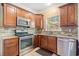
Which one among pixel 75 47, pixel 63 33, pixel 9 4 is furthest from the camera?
pixel 63 33

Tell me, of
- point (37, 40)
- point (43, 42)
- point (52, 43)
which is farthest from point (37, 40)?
point (52, 43)

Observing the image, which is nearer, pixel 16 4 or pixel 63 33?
pixel 16 4

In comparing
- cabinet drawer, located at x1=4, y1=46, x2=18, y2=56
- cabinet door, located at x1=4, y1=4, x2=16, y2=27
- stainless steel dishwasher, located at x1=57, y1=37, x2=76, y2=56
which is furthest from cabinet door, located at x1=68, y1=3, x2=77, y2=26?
cabinet drawer, located at x1=4, y1=46, x2=18, y2=56

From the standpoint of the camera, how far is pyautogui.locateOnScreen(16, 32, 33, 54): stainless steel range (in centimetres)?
121

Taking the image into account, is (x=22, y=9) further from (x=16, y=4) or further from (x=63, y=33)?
(x=63, y=33)

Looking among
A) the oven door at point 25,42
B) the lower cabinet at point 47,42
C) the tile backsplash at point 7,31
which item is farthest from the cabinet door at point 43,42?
the tile backsplash at point 7,31

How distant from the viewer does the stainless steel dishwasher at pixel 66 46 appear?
1138 mm

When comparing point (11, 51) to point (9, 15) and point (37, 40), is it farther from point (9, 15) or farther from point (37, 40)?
point (9, 15)

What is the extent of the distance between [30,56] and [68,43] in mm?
581

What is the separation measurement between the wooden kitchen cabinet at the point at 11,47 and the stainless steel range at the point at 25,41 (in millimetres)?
61

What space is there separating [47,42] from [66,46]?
0.31m

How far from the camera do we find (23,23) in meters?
1.25

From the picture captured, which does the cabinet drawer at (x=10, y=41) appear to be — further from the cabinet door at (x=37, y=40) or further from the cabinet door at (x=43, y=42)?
the cabinet door at (x=43, y=42)

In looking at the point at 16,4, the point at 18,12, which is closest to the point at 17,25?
the point at 18,12
